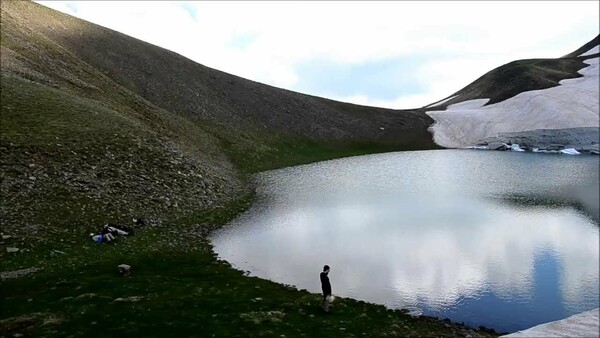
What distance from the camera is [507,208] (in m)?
50.2

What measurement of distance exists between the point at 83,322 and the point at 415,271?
20.5 meters

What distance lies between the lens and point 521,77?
151 meters

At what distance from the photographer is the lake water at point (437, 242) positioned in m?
26.1

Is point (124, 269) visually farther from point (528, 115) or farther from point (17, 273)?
point (528, 115)

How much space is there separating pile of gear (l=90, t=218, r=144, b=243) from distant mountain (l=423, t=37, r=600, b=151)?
10019cm

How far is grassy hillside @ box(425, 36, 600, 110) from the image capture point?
Answer: 470 ft

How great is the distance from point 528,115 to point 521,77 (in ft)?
112

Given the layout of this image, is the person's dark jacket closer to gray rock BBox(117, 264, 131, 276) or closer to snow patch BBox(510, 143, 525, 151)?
gray rock BBox(117, 264, 131, 276)

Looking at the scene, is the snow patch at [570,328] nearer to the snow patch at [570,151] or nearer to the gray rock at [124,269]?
the gray rock at [124,269]

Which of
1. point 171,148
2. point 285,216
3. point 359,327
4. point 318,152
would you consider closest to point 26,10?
point 171,148

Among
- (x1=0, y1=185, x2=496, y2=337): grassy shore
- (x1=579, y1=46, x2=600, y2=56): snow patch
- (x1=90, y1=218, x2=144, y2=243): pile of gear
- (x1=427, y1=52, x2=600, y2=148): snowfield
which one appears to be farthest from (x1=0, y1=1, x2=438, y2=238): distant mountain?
(x1=579, y1=46, x2=600, y2=56): snow patch

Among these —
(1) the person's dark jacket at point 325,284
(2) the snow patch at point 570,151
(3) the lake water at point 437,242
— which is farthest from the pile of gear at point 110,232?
(2) the snow patch at point 570,151

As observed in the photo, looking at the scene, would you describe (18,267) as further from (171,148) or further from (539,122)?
(539,122)

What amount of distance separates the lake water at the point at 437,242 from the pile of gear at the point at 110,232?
23.5ft
